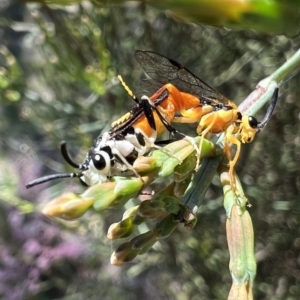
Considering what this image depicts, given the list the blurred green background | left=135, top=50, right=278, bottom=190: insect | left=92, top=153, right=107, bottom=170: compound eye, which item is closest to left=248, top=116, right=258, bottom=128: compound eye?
left=135, top=50, right=278, bottom=190: insect

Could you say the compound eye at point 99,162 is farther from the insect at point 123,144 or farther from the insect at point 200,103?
the insect at point 200,103

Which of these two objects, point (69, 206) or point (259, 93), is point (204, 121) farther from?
point (69, 206)

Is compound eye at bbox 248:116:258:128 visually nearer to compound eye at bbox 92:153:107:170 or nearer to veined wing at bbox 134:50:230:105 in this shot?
veined wing at bbox 134:50:230:105

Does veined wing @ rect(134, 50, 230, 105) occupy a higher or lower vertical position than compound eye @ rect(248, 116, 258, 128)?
higher

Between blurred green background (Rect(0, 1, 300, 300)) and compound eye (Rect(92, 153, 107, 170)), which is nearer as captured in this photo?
compound eye (Rect(92, 153, 107, 170))

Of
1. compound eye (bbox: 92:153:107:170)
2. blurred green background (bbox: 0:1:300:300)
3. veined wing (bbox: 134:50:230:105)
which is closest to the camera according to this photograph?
compound eye (bbox: 92:153:107:170)
